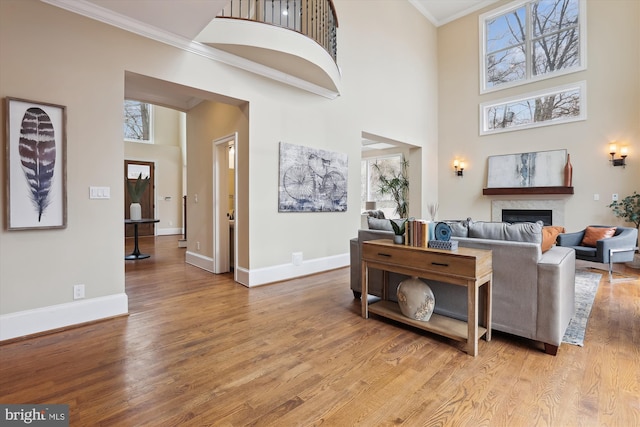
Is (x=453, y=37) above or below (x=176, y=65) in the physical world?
above

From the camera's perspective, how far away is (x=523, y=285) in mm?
2252

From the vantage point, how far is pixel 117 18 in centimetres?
288

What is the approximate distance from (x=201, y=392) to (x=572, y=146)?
26.0 feet

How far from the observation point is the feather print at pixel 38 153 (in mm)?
2494

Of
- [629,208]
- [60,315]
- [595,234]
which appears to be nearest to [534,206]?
[629,208]

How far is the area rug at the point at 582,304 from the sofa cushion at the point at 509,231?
910mm

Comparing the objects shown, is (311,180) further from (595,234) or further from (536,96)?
(536,96)

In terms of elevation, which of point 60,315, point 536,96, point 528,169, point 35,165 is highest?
point 536,96

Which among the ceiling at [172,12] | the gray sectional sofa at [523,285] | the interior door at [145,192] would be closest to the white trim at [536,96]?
the gray sectional sofa at [523,285]

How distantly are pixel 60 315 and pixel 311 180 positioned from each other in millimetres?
3306

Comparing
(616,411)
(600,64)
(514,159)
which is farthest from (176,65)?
(600,64)

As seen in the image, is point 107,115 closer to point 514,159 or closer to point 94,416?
point 94,416

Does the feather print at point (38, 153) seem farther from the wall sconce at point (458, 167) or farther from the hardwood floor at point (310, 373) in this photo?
the wall sconce at point (458, 167)

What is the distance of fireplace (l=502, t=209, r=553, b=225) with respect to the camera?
6531mm
